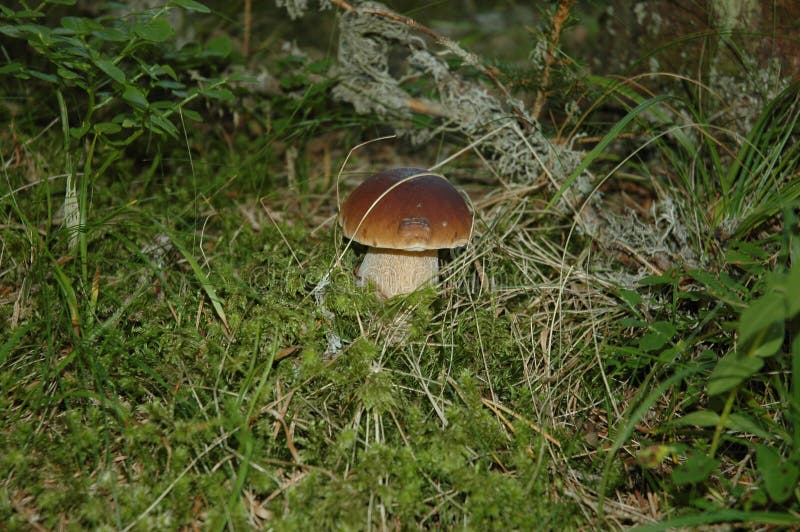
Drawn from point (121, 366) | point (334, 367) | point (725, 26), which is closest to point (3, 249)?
point (121, 366)

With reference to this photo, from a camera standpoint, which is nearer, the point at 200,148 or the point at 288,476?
the point at 288,476

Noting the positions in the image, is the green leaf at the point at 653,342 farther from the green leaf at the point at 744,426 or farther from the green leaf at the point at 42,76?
the green leaf at the point at 42,76

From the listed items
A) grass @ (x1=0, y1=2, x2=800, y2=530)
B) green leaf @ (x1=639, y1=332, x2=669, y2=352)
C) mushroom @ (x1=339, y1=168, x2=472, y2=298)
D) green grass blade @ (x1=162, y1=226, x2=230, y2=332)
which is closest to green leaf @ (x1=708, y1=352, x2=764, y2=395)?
grass @ (x1=0, y1=2, x2=800, y2=530)

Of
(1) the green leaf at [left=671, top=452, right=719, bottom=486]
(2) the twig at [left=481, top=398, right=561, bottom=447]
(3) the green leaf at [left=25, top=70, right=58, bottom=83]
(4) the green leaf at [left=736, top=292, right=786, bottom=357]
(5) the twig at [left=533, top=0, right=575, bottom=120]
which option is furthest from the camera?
(5) the twig at [left=533, top=0, right=575, bottom=120]

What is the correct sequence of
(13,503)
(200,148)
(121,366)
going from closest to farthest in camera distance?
(13,503)
(121,366)
(200,148)

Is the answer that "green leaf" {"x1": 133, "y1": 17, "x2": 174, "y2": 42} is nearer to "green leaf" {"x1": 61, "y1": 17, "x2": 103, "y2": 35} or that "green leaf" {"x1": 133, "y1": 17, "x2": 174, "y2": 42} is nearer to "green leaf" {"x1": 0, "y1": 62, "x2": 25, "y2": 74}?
"green leaf" {"x1": 61, "y1": 17, "x2": 103, "y2": 35}

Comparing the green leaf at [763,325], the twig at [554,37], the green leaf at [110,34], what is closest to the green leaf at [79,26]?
the green leaf at [110,34]

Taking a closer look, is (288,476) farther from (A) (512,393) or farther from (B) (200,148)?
(B) (200,148)
